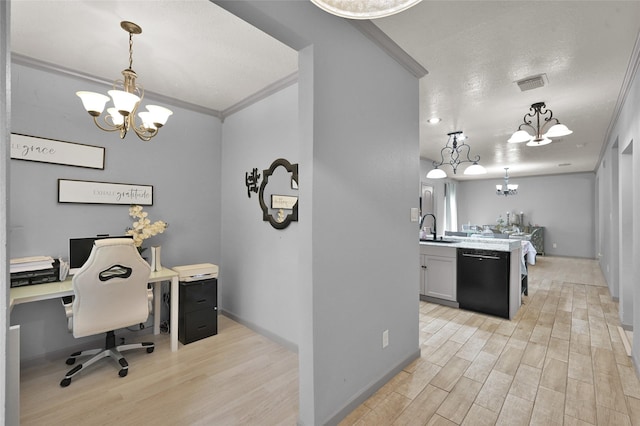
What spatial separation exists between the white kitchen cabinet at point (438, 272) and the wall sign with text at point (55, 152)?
4.09 metres

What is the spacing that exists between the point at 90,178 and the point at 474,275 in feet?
14.7

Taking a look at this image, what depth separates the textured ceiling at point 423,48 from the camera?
6.23 ft

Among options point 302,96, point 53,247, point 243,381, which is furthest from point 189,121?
point 243,381

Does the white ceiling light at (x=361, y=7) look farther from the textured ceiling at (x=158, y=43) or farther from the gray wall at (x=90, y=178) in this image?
the gray wall at (x=90, y=178)

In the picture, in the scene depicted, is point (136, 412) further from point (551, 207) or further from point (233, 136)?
point (551, 207)

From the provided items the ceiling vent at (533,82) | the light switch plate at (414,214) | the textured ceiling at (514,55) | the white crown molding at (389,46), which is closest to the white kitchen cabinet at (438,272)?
the light switch plate at (414,214)

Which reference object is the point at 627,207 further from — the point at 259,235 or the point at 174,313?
the point at 174,313

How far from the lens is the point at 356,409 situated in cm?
191

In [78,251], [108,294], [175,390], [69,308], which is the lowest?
[175,390]

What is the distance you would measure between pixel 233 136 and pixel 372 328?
9.06 ft

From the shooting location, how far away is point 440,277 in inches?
162

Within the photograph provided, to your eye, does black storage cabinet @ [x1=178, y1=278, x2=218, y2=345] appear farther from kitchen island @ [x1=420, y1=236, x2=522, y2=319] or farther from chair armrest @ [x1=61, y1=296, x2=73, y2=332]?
kitchen island @ [x1=420, y1=236, x2=522, y2=319]

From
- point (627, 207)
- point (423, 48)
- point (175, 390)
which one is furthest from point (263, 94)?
point (627, 207)

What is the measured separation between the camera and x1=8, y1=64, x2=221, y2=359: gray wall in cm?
250
